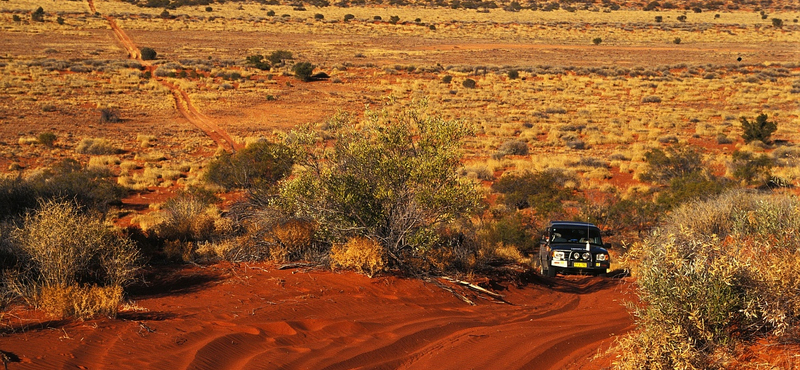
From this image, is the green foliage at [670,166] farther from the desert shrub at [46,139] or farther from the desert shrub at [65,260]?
the desert shrub at [46,139]

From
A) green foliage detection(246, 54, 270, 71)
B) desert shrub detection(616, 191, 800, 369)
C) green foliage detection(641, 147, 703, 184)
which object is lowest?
green foliage detection(641, 147, 703, 184)

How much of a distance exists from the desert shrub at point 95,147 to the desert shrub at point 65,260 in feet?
63.9

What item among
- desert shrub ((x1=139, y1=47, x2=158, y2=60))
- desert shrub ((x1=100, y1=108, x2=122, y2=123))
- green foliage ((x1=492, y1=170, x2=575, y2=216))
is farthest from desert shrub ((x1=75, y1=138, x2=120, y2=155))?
desert shrub ((x1=139, y1=47, x2=158, y2=60))

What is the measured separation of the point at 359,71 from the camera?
186 ft

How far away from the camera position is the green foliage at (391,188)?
1290 centimetres

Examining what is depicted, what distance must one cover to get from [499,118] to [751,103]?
728 inches

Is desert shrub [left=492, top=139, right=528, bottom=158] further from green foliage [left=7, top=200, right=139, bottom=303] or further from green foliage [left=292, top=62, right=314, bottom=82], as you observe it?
green foliage [left=292, top=62, right=314, bottom=82]

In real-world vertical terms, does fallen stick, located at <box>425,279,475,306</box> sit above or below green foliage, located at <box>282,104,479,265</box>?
below

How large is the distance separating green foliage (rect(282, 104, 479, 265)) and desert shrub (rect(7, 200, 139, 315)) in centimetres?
334

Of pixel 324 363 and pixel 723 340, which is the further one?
pixel 324 363

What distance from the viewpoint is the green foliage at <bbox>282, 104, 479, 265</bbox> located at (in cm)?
1290

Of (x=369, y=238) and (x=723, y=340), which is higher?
(x=723, y=340)

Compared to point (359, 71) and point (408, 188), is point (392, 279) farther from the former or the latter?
point (359, 71)

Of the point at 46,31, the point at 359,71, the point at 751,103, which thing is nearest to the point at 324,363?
the point at 751,103
